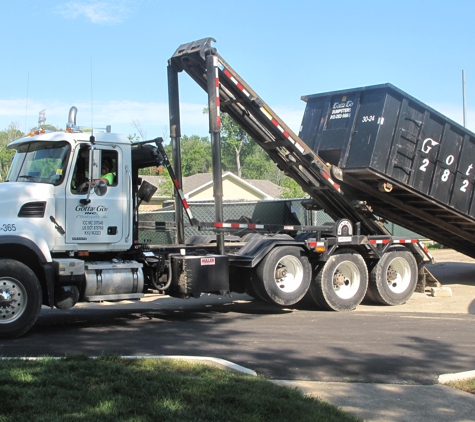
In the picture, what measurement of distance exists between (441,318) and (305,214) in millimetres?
6380

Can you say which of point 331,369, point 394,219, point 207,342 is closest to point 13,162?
point 207,342

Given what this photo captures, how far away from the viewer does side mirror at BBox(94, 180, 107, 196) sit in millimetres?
8938

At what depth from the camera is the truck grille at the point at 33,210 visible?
8.50m

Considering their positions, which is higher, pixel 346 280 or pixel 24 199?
pixel 24 199

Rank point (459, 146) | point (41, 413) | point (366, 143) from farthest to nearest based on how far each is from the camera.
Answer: point (459, 146) < point (366, 143) < point (41, 413)

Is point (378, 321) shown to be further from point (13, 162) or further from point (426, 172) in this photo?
point (13, 162)

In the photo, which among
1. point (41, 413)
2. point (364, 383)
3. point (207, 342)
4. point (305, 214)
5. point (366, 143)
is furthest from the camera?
point (305, 214)

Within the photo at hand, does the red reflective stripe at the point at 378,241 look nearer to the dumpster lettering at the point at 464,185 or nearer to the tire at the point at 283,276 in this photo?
the tire at the point at 283,276

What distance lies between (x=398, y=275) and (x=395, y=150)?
105 inches

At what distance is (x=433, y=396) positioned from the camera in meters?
5.72

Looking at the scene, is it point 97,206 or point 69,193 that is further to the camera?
point 97,206

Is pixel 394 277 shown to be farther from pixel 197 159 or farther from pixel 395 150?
pixel 197 159

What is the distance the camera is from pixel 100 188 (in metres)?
8.99

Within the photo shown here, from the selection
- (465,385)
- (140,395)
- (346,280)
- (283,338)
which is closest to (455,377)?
(465,385)
